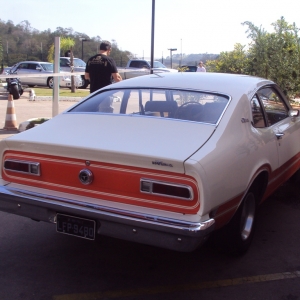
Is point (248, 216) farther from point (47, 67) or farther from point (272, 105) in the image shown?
point (47, 67)

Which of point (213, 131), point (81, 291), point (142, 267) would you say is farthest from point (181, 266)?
point (213, 131)

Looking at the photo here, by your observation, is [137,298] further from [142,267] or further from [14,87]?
[14,87]

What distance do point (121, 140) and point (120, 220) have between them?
2.13 ft

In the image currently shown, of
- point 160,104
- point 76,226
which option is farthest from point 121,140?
point 160,104

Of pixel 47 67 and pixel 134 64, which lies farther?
pixel 134 64

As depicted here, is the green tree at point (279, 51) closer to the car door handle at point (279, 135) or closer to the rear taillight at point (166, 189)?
the car door handle at point (279, 135)

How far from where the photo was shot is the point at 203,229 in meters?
3.07

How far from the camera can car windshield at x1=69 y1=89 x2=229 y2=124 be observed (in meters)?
4.02

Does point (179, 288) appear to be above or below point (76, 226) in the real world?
below

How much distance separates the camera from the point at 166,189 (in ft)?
10.4

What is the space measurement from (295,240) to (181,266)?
1.32 m

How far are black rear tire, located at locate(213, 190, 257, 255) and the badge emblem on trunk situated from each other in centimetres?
122

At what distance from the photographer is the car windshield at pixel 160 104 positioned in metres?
4.02

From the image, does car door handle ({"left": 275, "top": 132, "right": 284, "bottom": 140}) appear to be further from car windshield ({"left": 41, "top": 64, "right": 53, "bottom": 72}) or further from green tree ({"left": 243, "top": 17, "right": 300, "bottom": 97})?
car windshield ({"left": 41, "top": 64, "right": 53, "bottom": 72})
